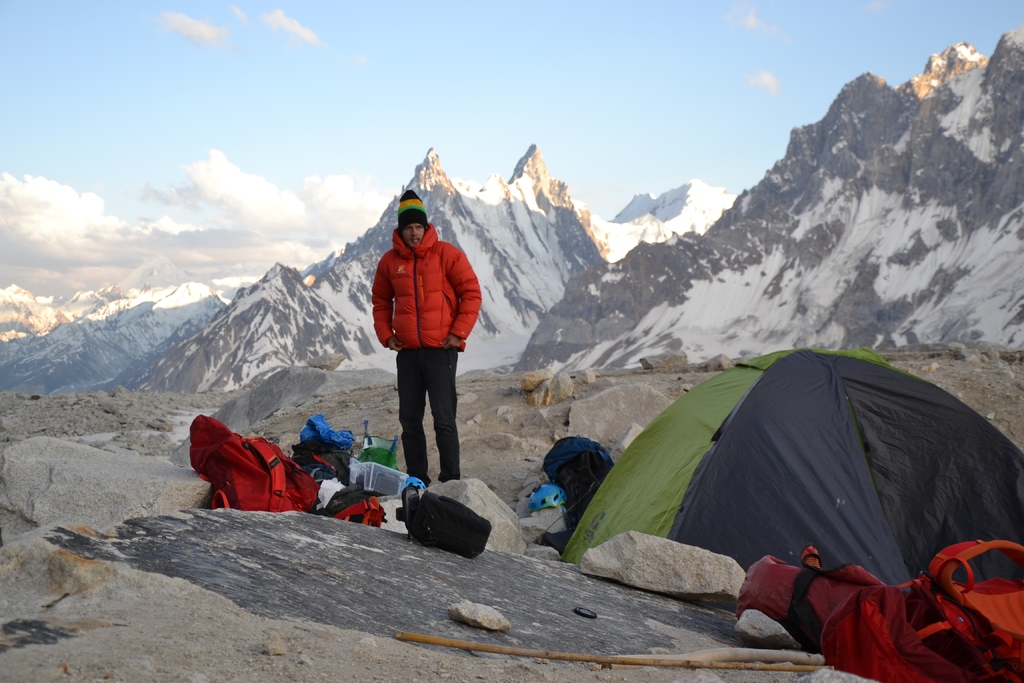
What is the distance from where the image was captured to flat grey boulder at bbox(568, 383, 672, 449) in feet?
34.9

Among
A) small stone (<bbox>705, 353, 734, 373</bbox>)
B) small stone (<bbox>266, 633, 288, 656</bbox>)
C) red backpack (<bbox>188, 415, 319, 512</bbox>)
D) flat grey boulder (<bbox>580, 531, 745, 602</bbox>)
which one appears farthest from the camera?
small stone (<bbox>705, 353, 734, 373</bbox>)

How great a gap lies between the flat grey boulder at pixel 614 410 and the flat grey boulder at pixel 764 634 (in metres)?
6.45

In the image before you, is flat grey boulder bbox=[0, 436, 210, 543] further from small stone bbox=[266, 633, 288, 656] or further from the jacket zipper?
the jacket zipper

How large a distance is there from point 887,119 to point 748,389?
209 m

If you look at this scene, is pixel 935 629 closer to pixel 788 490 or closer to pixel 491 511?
pixel 788 490

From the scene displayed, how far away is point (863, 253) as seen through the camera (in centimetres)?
16875

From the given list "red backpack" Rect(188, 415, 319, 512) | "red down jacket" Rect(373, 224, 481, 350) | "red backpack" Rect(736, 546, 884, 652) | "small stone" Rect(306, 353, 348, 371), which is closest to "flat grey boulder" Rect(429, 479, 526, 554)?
"red backpack" Rect(188, 415, 319, 512)

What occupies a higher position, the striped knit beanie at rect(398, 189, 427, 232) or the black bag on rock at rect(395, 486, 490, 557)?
the striped knit beanie at rect(398, 189, 427, 232)

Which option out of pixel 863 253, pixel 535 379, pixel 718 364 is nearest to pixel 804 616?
pixel 535 379

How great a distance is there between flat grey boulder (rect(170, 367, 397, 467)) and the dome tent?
34.8ft

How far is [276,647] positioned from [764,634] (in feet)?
8.20

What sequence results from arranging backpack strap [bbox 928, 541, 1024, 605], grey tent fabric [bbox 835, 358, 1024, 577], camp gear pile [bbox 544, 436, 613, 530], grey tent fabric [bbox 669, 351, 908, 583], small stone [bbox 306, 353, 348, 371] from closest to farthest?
1. backpack strap [bbox 928, 541, 1024, 605]
2. grey tent fabric [bbox 669, 351, 908, 583]
3. grey tent fabric [bbox 835, 358, 1024, 577]
4. camp gear pile [bbox 544, 436, 613, 530]
5. small stone [bbox 306, 353, 348, 371]

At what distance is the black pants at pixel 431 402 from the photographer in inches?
291

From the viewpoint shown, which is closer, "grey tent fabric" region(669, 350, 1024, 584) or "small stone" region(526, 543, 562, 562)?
"grey tent fabric" region(669, 350, 1024, 584)
